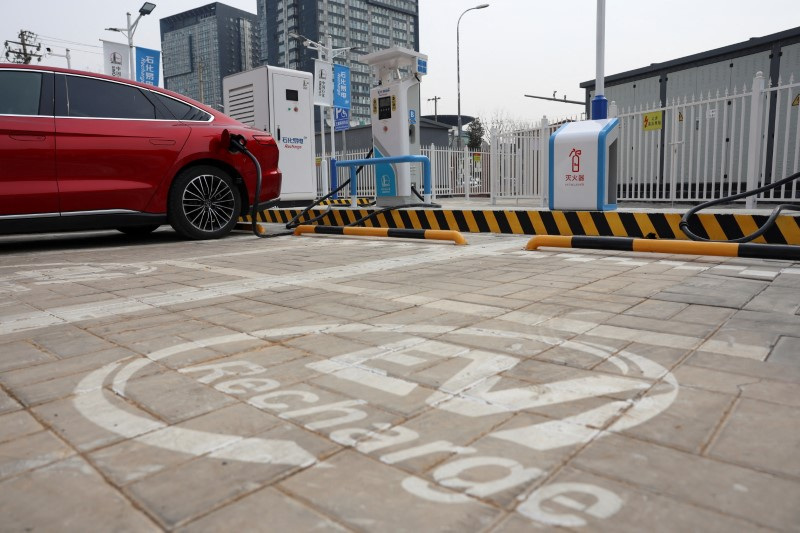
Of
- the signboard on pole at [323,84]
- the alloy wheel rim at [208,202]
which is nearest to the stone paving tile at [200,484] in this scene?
the alloy wheel rim at [208,202]

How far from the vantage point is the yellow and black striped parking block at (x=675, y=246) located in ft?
15.3

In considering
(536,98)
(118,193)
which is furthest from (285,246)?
(536,98)

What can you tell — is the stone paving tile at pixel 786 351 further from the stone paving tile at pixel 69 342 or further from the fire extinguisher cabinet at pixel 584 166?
the fire extinguisher cabinet at pixel 584 166

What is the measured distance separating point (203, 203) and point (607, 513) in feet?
22.8

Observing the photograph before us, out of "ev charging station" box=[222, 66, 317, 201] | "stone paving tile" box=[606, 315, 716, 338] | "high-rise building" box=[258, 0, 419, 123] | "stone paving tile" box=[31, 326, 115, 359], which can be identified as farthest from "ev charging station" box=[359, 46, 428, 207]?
"high-rise building" box=[258, 0, 419, 123]

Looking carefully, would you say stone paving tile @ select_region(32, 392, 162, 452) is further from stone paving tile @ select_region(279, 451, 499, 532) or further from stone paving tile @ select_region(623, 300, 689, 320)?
stone paving tile @ select_region(623, 300, 689, 320)

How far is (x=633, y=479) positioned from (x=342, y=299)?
248 centimetres

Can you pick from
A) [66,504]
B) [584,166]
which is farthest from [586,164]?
[66,504]

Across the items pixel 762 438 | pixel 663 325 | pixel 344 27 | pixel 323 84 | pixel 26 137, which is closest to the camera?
pixel 762 438

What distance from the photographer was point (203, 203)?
7.43 meters

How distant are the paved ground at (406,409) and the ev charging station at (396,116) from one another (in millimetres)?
6437

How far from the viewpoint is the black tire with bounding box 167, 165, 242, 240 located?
7145 mm

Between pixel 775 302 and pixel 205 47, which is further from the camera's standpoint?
pixel 205 47

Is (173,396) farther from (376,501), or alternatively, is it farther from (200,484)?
(376,501)
